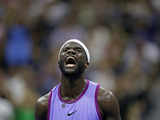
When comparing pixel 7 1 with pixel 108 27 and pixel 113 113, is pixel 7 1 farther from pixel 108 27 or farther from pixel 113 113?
pixel 113 113

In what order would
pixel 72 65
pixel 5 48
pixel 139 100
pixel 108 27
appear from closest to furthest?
pixel 72 65 < pixel 139 100 < pixel 5 48 < pixel 108 27

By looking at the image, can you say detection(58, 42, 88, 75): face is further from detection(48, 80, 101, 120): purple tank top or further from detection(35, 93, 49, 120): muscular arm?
detection(35, 93, 49, 120): muscular arm

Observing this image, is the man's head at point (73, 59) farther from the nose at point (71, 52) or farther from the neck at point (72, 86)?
the neck at point (72, 86)

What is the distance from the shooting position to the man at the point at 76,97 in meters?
6.46

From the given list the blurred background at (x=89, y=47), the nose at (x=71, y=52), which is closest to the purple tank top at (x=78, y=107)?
the nose at (x=71, y=52)

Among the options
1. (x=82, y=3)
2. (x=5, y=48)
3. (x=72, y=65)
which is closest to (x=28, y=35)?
(x=5, y=48)

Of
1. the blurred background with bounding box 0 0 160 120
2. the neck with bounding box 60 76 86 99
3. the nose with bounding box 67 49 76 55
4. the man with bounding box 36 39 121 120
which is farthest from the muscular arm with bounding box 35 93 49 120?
the blurred background with bounding box 0 0 160 120

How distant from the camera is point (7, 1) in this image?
1559cm

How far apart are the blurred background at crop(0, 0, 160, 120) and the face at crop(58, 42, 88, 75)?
458 cm

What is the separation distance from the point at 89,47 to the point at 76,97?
6911 millimetres

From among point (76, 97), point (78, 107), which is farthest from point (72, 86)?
point (78, 107)

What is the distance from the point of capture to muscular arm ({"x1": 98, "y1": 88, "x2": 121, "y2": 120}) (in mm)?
6480

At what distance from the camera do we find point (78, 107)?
255 inches

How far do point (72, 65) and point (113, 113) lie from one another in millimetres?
725
